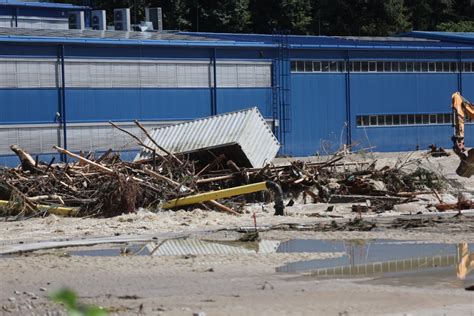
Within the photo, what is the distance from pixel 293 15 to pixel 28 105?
37158mm

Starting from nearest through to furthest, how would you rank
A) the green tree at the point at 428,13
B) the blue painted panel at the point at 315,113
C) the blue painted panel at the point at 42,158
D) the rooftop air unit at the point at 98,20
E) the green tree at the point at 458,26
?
the blue painted panel at the point at 42,158 < the blue painted panel at the point at 315,113 < the rooftop air unit at the point at 98,20 < the green tree at the point at 458,26 < the green tree at the point at 428,13

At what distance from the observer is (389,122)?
52.7m

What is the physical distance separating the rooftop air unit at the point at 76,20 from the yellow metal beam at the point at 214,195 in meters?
30.4

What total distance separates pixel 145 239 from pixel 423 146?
3587cm

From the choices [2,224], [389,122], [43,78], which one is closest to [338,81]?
[389,122]

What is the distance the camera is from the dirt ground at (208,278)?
1198cm

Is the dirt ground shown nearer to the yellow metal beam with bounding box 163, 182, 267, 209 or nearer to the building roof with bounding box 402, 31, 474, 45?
the yellow metal beam with bounding box 163, 182, 267, 209

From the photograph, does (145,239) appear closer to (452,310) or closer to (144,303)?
(144,303)

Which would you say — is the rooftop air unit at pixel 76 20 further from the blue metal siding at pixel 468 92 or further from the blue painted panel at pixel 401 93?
the blue metal siding at pixel 468 92

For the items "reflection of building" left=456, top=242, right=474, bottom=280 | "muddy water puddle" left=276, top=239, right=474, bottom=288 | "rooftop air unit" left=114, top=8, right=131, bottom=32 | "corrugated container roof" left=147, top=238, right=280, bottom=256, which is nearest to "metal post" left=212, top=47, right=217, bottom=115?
"rooftop air unit" left=114, top=8, right=131, bottom=32

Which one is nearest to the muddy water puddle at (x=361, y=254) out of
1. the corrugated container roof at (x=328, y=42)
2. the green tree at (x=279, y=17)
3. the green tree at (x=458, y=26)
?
the corrugated container roof at (x=328, y=42)

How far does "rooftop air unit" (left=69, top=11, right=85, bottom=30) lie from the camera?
53.0 m

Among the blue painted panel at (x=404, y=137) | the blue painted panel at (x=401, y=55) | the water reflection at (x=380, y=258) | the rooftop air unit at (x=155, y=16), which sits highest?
the rooftop air unit at (x=155, y=16)

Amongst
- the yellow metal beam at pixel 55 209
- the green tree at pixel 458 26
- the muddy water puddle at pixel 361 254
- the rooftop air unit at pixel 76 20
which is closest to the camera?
the muddy water puddle at pixel 361 254
